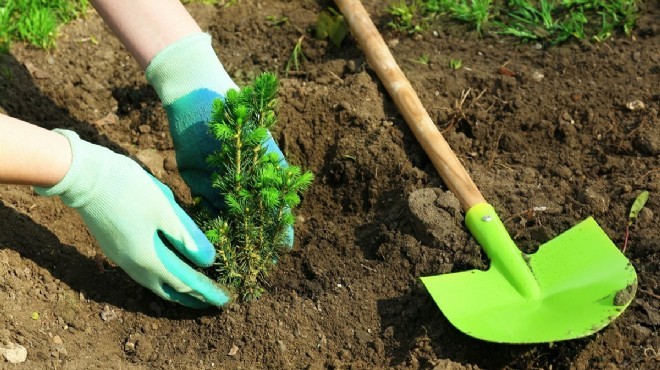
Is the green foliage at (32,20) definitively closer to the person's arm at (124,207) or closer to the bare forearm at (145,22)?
the bare forearm at (145,22)

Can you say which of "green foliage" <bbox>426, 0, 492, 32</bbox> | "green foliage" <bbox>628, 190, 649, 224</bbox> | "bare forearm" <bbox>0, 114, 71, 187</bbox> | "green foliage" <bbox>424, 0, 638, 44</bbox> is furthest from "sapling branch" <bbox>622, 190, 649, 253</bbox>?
"bare forearm" <bbox>0, 114, 71, 187</bbox>

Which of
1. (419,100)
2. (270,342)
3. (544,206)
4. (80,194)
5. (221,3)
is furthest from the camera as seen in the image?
(221,3)

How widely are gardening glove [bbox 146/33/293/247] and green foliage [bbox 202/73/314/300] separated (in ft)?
0.59

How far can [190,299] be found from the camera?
3062mm

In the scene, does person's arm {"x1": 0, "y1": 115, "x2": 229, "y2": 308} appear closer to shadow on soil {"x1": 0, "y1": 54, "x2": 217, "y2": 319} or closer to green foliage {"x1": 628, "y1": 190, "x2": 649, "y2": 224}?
shadow on soil {"x1": 0, "y1": 54, "x2": 217, "y2": 319}

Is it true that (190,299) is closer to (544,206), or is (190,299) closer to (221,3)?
(544,206)

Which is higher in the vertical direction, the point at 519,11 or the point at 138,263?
the point at 138,263

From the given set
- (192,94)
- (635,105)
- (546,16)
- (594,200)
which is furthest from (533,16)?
(192,94)

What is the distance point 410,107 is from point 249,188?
1.04 m

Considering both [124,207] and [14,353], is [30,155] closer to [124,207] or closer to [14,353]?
[124,207]

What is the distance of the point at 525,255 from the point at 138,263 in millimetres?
1444

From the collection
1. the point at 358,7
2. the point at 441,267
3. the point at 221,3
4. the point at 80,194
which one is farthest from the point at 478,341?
the point at 221,3

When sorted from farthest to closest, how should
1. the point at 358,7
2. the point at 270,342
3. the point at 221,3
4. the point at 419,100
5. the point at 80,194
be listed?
Answer: 1. the point at 221,3
2. the point at 358,7
3. the point at 419,100
4. the point at 270,342
5. the point at 80,194

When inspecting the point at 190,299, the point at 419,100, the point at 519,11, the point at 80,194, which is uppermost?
the point at 80,194
